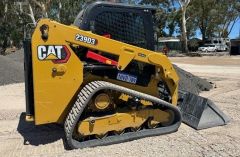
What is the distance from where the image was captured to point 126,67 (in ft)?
22.5

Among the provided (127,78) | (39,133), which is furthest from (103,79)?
(39,133)

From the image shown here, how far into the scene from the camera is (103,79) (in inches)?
264

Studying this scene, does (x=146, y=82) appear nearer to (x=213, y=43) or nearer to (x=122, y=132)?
(x=122, y=132)

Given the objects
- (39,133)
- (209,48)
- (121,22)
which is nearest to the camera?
(121,22)

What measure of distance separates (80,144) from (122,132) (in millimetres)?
741

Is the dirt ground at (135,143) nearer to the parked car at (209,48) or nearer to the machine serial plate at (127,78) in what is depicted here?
the machine serial plate at (127,78)

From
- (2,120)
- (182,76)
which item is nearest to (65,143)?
(2,120)

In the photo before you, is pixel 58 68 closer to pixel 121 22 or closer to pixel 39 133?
pixel 121 22

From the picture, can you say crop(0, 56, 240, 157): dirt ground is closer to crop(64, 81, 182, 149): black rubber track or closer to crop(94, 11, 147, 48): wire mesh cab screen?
crop(64, 81, 182, 149): black rubber track

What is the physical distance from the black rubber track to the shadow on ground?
0.77 m

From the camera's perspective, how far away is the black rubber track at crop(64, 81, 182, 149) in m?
6.11

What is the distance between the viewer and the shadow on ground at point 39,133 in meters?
6.88

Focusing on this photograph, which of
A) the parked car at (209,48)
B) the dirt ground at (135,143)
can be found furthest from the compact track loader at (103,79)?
the parked car at (209,48)

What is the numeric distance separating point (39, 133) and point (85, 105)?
5.29ft
